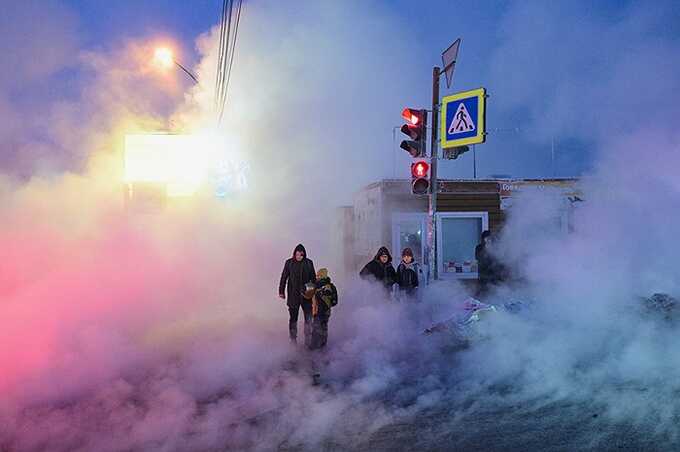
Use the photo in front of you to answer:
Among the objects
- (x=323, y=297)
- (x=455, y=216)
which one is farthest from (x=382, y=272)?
(x=455, y=216)

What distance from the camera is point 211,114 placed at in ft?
52.5

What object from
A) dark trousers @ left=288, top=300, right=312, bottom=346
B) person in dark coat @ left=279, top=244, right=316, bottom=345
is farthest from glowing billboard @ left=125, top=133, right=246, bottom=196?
dark trousers @ left=288, top=300, right=312, bottom=346

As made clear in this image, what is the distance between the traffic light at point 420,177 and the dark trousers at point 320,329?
215 centimetres

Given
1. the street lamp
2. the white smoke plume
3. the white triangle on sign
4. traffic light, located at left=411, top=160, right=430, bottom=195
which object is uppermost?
the street lamp

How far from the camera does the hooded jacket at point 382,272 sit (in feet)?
27.4

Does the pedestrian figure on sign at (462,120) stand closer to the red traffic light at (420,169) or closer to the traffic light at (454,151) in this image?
the traffic light at (454,151)

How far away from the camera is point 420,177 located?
7.98m

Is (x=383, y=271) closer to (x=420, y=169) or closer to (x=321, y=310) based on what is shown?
(x=321, y=310)

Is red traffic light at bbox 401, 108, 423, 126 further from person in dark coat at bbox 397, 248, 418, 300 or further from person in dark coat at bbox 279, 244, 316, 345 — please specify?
person in dark coat at bbox 279, 244, 316, 345

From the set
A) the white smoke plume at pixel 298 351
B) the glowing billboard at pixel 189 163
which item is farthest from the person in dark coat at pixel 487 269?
the glowing billboard at pixel 189 163

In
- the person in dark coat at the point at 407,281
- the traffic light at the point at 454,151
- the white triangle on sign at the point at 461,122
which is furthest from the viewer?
the person in dark coat at the point at 407,281

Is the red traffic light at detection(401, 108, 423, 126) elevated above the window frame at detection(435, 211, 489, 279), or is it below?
above

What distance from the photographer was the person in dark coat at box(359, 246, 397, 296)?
8359 mm

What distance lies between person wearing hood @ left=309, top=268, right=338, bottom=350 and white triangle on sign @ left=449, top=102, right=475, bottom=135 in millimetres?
2822
